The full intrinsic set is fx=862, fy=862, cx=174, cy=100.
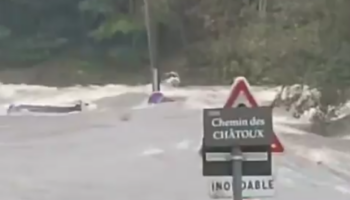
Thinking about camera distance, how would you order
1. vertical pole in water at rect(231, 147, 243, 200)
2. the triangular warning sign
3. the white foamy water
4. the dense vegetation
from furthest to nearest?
the dense vegetation < the white foamy water < the triangular warning sign < vertical pole in water at rect(231, 147, 243, 200)

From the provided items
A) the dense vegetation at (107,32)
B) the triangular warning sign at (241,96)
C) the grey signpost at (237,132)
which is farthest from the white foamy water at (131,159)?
the dense vegetation at (107,32)

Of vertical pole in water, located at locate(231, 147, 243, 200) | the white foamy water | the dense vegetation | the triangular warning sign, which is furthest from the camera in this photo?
the dense vegetation

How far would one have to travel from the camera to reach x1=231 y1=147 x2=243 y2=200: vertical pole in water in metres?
2.74

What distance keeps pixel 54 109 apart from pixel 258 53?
374cm

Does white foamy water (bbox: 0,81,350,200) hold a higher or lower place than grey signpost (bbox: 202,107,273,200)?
higher

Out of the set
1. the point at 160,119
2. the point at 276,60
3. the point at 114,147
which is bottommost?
the point at 114,147

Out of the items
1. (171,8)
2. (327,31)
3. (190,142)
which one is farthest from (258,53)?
(171,8)

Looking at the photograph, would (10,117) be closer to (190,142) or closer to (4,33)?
(190,142)

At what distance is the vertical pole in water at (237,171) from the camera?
274 cm

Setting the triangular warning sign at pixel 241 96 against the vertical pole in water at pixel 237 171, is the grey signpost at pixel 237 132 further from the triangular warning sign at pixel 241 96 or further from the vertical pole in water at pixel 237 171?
the triangular warning sign at pixel 241 96

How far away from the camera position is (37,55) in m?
29.5

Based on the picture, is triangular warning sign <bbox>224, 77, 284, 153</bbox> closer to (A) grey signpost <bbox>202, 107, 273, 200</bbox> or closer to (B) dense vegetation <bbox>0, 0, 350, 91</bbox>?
(A) grey signpost <bbox>202, 107, 273, 200</bbox>

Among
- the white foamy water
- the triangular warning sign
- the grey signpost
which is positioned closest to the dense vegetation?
the white foamy water

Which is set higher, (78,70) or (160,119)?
(78,70)
